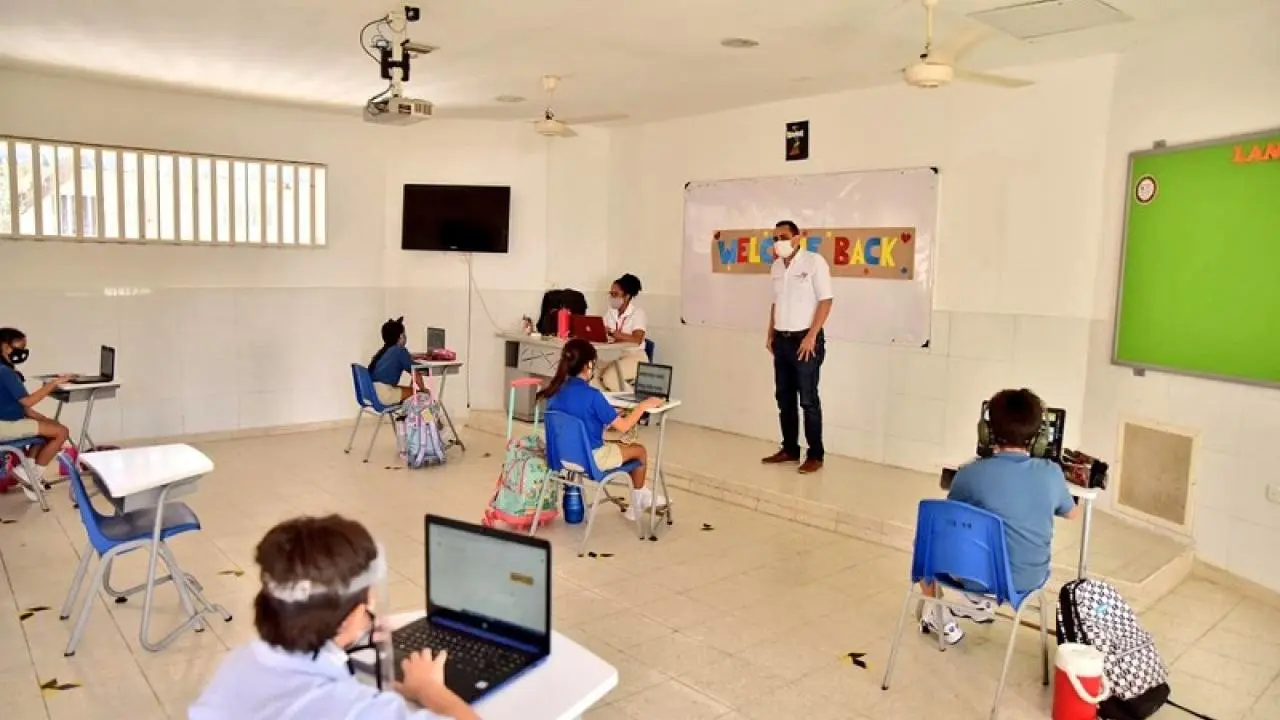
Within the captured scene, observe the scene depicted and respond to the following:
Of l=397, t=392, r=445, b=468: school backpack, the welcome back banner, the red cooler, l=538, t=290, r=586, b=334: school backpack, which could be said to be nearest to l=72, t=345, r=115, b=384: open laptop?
l=397, t=392, r=445, b=468: school backpack

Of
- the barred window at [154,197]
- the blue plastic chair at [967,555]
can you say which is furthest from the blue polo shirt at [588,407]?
the barred window at [154,197]

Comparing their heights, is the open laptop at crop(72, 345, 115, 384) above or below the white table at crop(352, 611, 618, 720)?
above

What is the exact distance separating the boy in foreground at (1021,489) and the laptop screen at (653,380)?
2.28 metres

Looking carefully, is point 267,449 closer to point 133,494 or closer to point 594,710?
point 133,494

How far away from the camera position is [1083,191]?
5.34 metres

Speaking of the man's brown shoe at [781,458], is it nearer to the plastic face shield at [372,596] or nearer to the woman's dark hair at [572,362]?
the woman's dark hair at [572,362]

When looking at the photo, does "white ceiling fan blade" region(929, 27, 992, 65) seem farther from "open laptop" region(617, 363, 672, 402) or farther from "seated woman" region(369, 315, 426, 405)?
"seated woman" region(369, 315, 426, 405)

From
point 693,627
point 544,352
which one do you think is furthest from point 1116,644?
point 544,352

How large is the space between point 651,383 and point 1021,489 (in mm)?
2553

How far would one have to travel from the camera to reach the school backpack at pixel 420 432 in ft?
21.8

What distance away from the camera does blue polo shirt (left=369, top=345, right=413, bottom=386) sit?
6.84m

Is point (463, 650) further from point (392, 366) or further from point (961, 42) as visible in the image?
point (392, 366)

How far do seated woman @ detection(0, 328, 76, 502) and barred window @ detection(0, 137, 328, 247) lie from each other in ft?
5.30

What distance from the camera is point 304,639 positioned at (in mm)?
1494
